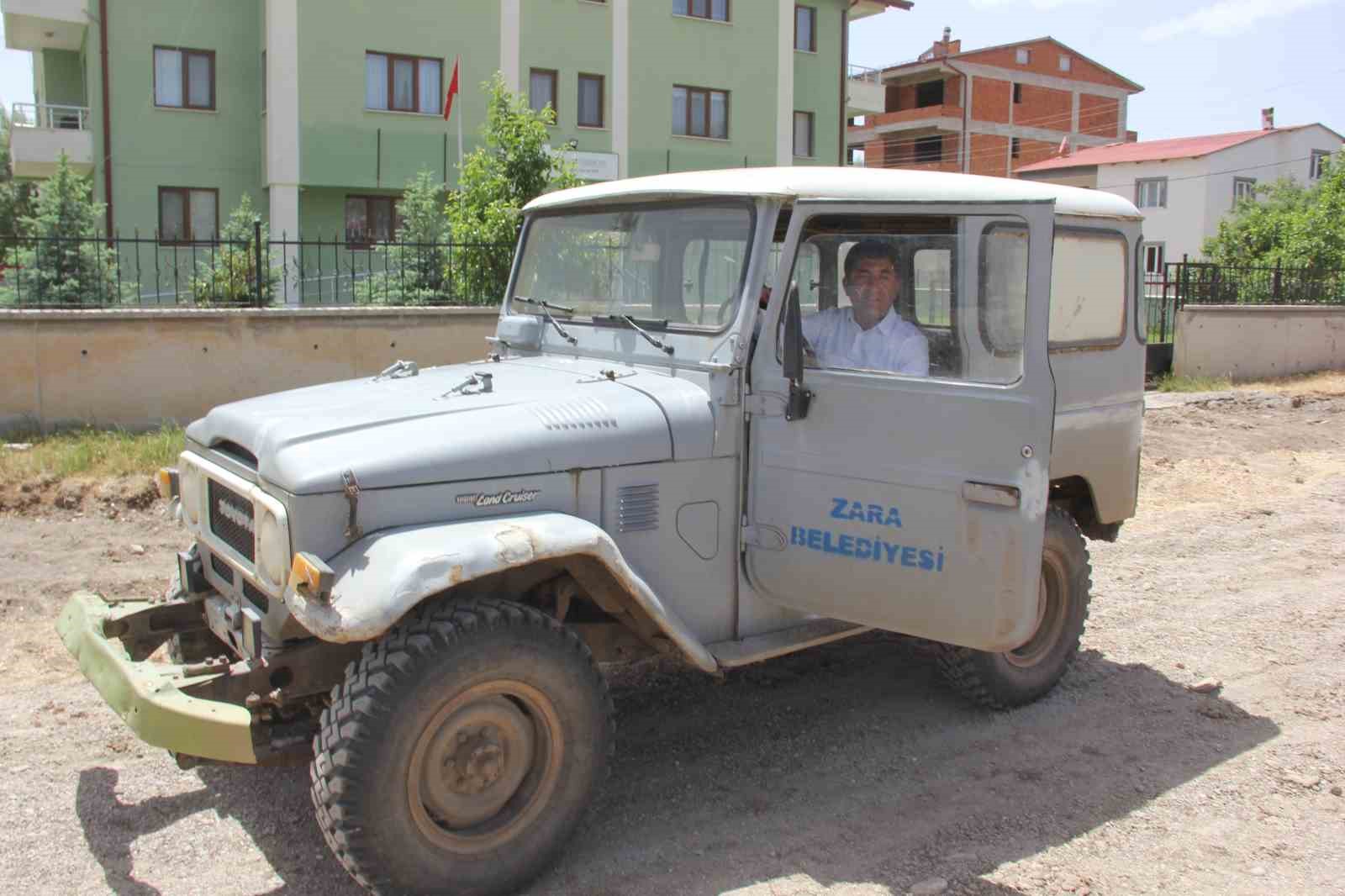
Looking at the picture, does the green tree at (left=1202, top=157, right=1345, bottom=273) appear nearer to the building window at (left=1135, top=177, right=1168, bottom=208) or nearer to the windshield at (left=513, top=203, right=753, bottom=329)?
the building window at (left=1135, top=177, right=1168, bottom=208)

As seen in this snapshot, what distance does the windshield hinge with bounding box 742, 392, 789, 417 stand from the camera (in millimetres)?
4191

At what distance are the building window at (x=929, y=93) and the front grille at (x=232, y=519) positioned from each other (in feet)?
158

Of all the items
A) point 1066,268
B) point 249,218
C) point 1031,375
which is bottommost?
point 1031,375

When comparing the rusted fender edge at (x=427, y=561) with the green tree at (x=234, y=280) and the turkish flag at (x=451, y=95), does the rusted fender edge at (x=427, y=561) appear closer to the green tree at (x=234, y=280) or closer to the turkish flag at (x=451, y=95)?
the green tree at (x=234, y=280)

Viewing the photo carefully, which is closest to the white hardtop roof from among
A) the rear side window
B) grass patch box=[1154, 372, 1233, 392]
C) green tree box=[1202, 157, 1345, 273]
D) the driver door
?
the driver door

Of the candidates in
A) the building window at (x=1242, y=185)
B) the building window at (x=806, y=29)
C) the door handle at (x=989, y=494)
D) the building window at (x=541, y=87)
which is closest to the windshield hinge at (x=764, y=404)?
the door handle at (x=989, y=494)

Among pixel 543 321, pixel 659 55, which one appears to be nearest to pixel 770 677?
pixel 543 321

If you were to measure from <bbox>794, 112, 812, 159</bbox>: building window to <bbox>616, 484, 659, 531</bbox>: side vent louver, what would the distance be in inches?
1003

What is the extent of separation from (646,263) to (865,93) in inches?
1098

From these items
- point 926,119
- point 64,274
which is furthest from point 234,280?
point 926,119

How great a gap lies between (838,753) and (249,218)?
15595 millimetres

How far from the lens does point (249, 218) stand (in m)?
17.8

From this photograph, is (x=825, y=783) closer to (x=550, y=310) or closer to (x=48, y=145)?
(x=550, y=310)

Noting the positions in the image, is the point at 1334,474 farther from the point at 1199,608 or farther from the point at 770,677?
the point at 770,677
